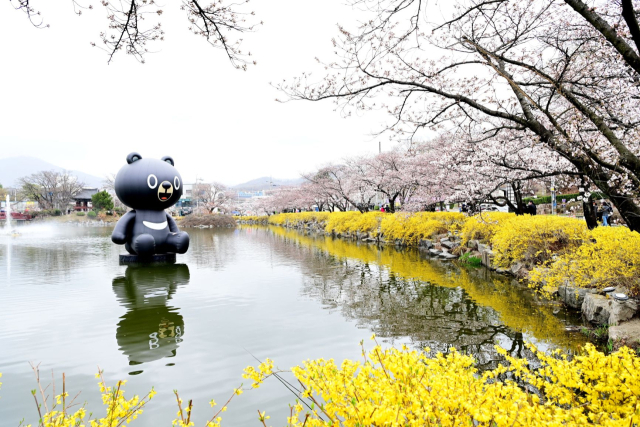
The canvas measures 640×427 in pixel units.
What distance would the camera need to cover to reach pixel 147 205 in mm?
10828

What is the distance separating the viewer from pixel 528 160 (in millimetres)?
9578

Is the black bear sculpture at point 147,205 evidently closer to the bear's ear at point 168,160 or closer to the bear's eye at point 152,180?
the bear's eye at point 152,180

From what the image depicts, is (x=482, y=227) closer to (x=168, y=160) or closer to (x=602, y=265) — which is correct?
(x=602, y=265)

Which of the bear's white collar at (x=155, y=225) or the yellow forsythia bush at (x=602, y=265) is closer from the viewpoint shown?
the yellow forsythia bush at (x=602, y=265)

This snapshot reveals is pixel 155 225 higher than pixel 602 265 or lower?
higher

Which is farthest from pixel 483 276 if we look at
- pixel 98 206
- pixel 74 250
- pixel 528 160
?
pixel 98 206

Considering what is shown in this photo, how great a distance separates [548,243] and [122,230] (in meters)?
11.4

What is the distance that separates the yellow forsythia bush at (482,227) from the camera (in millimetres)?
10969

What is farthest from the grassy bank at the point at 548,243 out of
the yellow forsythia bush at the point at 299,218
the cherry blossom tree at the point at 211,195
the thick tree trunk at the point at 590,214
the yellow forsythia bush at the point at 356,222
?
the cherry blossom tree at the point at 211,195

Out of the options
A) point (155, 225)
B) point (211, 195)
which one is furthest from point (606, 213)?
point (211, 195)

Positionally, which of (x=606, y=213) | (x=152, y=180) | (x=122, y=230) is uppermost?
(x=152, y=180)

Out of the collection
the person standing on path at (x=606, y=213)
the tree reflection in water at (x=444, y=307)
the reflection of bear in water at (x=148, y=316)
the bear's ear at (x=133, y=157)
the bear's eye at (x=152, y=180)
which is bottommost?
the tree reflection in water at (x=444, y=307)

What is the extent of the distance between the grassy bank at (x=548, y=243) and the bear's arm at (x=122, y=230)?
10.1m

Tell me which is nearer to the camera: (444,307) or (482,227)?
(444,307)
